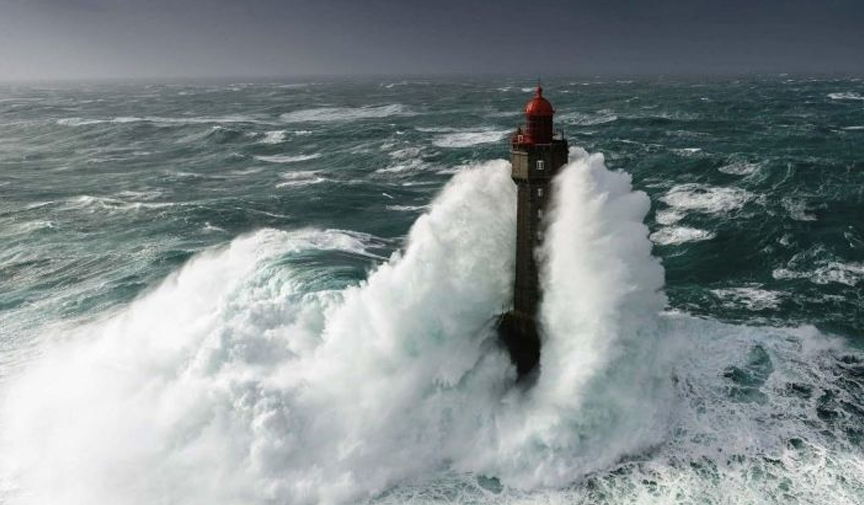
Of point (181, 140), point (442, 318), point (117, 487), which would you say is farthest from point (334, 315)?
point (181, 140)

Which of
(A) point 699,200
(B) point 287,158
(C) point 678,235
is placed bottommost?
(C) point 678,235

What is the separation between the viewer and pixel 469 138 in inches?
2975

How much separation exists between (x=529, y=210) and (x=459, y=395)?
666 centimetres

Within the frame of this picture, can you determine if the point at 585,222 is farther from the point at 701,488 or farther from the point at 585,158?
the point at 701,488

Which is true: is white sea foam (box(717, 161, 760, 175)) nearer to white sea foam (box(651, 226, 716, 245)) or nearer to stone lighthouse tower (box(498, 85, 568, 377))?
white sea foam (box(651, 226, 716, 245))

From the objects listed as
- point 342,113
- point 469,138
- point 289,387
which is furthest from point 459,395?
point 342,113

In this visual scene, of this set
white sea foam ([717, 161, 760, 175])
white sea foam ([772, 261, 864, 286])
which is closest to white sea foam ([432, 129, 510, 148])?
white sea foam ([717, 161, 760, 175])

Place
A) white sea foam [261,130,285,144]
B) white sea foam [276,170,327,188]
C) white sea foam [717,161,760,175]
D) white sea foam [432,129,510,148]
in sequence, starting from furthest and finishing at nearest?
white sea foam [261,130,285,144], white sea foam [432,129,510,148], white sea foam [276,170,327,188], white sea foam [717,161,760,175]

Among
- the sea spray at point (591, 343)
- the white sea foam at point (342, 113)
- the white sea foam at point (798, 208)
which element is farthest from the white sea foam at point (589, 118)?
the sea spray at point (591, 343)

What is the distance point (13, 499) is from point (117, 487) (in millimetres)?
2813

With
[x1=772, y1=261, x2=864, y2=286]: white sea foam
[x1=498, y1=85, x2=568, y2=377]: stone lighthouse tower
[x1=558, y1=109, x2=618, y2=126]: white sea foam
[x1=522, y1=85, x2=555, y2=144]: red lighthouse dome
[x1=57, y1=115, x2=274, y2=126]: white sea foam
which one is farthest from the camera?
[x1=57, y1=115, x2=274, y2=126]: white sea foam

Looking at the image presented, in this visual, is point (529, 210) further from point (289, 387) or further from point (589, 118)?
point (589, 118)

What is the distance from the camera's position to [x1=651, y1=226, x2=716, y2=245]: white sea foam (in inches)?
1431

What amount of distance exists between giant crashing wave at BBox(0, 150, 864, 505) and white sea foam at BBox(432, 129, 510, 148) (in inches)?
1810
